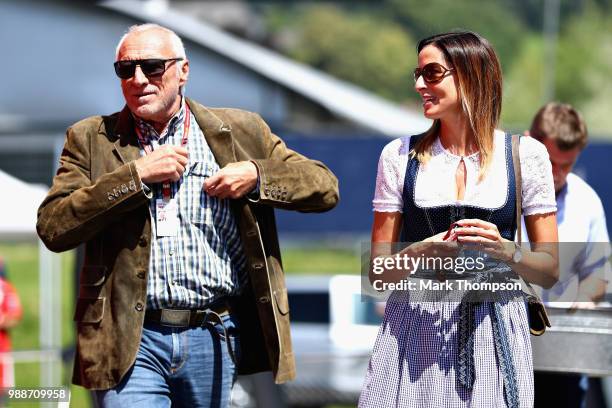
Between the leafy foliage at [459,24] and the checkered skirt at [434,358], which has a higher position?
the leafy foliage at [459,24]

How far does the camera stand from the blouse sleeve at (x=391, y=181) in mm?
3273

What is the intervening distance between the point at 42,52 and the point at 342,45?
40085 millimetres

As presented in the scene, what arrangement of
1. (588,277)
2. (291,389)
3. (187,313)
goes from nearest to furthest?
(187,313), (588,277), (291,389)

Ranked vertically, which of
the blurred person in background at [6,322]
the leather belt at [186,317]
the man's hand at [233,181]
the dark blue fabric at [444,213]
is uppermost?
the man's hand at [233,181]

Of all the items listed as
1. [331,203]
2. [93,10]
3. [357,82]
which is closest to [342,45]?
[357,82]

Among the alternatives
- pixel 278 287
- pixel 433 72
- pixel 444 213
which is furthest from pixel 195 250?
pixel 433 72

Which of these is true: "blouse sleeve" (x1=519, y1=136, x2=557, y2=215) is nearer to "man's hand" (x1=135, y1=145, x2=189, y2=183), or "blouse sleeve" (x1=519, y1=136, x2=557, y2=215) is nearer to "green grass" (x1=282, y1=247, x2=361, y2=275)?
"man's hand" (x1=135, y1=145, x2=189, y2=183)

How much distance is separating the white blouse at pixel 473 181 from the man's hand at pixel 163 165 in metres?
0.60

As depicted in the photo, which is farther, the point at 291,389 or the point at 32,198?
the point at 291,389

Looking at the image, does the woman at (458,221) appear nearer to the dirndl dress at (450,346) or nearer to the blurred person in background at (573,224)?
the dirndl dress at (450,346)

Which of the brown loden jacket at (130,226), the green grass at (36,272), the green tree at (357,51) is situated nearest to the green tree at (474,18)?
the green tree at (357,51)

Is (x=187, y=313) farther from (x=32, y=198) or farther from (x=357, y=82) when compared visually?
(x=357, y=82)

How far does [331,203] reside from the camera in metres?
3.65

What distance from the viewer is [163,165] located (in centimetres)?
335
